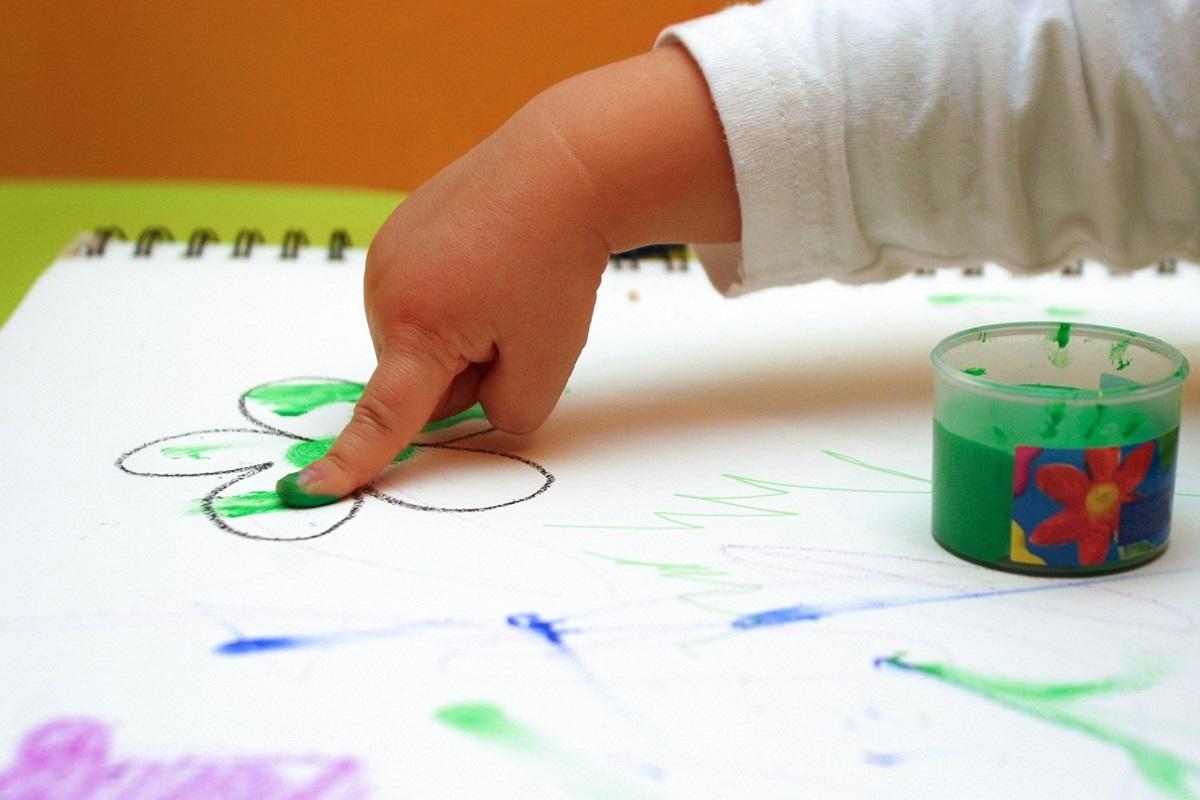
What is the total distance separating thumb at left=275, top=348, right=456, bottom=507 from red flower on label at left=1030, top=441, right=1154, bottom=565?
0.25 metres

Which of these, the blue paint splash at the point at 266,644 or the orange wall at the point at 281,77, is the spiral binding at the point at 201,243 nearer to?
the orange wall at the point at 281,77

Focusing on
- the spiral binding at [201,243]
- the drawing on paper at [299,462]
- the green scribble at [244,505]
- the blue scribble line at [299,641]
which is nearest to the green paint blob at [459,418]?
the drawing on paper at [299,462]

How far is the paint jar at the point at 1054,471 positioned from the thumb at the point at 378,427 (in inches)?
8.3

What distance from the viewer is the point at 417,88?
48.4 inches

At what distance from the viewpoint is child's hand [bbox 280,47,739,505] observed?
1.77ft

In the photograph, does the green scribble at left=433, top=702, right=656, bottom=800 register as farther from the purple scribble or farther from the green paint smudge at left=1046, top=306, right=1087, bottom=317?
the green paint smudge at left=1046, top=306, right=1087, bottom=317

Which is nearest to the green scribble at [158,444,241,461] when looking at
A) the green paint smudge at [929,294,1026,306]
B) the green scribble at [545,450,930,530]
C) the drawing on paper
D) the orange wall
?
the drawing on paper

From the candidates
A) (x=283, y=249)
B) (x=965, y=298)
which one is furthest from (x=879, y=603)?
(x=283, y=249)

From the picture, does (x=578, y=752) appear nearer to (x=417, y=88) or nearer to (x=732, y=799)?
(x=732, y=799)

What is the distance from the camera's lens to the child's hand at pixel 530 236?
0.54 meters

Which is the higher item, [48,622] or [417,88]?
[417,88]

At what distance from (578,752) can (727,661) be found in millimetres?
65

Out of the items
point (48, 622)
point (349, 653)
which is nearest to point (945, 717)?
point (349, 653)

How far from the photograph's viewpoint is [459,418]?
0.62 metres
